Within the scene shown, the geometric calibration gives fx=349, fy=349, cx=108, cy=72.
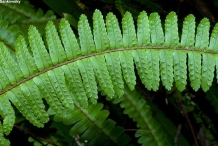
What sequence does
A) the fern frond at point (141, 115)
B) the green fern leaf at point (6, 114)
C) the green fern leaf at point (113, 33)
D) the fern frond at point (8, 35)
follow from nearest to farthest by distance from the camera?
the green fern leaf at point (6, 114) < the green fern leaf at point (113, 33) < the fern frond at point (8, 35) < the fern frond at point (141, 115)

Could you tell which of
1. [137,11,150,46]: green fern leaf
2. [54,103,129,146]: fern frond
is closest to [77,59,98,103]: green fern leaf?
[137,11,150,46]: green fern leaf

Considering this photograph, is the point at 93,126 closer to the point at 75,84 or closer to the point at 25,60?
the point at 75,84

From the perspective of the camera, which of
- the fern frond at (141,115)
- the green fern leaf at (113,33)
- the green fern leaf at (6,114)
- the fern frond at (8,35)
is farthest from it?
the fern frond at (141,115)

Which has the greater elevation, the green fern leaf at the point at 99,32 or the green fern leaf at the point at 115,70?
the green fern leaf at the point at 99,32

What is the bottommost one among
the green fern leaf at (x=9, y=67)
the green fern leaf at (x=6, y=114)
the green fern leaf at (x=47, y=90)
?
the green fern leaf at (x=6, y=114)

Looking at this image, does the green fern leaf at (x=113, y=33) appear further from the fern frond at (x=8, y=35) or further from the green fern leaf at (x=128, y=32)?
the fern frond at (x=8, y=35)

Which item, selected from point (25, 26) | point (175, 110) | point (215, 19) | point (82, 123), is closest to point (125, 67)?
point (82, 123)

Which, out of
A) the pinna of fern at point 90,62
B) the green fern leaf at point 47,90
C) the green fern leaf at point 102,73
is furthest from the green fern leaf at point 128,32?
the green fern leaf at point 47,90

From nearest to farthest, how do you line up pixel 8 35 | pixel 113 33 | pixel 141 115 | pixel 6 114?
pixel 6 114, pixel 113 33, pixel 8 35, pixel 141 115

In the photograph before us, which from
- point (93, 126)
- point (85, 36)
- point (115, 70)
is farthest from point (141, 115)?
point (85, 36)
